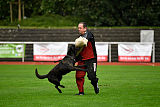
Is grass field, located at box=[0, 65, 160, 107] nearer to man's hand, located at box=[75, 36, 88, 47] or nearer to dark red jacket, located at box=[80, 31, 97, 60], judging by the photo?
dark red jacket, located at box=[80, 31, 97, 60]

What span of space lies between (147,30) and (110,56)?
13.7ft

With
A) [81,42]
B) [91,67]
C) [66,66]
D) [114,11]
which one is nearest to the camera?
[81,42]

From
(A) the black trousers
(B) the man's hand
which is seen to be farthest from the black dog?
(A) the black trousers

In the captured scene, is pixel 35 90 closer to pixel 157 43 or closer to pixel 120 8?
pixel 157 43

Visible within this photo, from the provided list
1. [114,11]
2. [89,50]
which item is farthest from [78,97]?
[114,11]

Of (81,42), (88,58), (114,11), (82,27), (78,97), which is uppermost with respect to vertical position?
(114,11)

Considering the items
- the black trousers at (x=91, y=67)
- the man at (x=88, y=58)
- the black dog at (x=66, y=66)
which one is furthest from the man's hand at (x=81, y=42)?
the black trousers at (x=91, y=67)

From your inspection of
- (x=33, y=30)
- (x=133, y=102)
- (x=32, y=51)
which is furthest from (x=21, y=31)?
(x=133, y=102)

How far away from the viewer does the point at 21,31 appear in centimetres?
3225

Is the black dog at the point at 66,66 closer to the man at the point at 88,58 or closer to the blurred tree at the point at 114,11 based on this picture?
the man at the point at 88,58

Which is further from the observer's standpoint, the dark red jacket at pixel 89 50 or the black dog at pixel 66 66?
the dark red jacket at pixel 89 50

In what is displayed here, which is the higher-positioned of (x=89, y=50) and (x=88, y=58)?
(x=89, y=50)

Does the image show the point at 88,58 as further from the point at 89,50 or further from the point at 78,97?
the point at 78,97

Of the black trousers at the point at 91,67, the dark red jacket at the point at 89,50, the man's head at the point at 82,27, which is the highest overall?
the man's head at the point at 82,27
